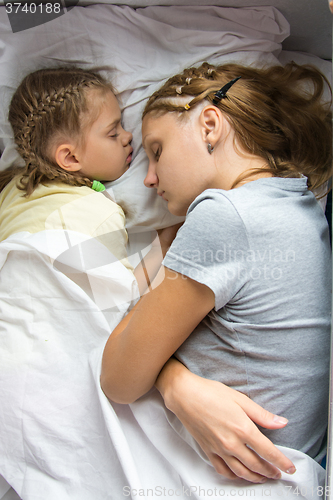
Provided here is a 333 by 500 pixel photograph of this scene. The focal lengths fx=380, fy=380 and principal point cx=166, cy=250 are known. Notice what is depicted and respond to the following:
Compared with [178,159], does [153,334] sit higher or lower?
lower

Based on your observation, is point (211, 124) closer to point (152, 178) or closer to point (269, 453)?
point (152, 178)

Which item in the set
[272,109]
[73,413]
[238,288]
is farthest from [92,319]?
[272,109]

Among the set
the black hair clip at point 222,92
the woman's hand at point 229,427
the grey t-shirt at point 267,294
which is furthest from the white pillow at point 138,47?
the woman's hand at point 229,427

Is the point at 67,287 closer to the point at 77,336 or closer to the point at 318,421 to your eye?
the point at 77,336

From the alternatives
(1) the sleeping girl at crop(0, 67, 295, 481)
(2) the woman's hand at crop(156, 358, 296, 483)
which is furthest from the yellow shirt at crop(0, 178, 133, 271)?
(2) the woman's hand at crop(156, 358, 296, 483)

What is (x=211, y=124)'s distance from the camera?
0.73 metres

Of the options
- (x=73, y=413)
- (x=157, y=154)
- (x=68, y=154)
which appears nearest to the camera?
(x=73, y=413)

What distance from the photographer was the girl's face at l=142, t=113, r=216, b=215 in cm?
73

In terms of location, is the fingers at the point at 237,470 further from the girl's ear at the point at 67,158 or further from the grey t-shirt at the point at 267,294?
the girl's ear at the point at 67,158

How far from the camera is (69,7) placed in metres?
0.94

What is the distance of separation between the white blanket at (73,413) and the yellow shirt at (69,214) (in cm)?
6

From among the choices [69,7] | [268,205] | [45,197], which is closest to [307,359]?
[268,205]

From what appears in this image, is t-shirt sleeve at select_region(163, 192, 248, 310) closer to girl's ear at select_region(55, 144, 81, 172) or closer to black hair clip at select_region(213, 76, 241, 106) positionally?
black hair clip at select_region(213, 76, 241, 106)

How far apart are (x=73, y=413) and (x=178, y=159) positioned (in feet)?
1.71
